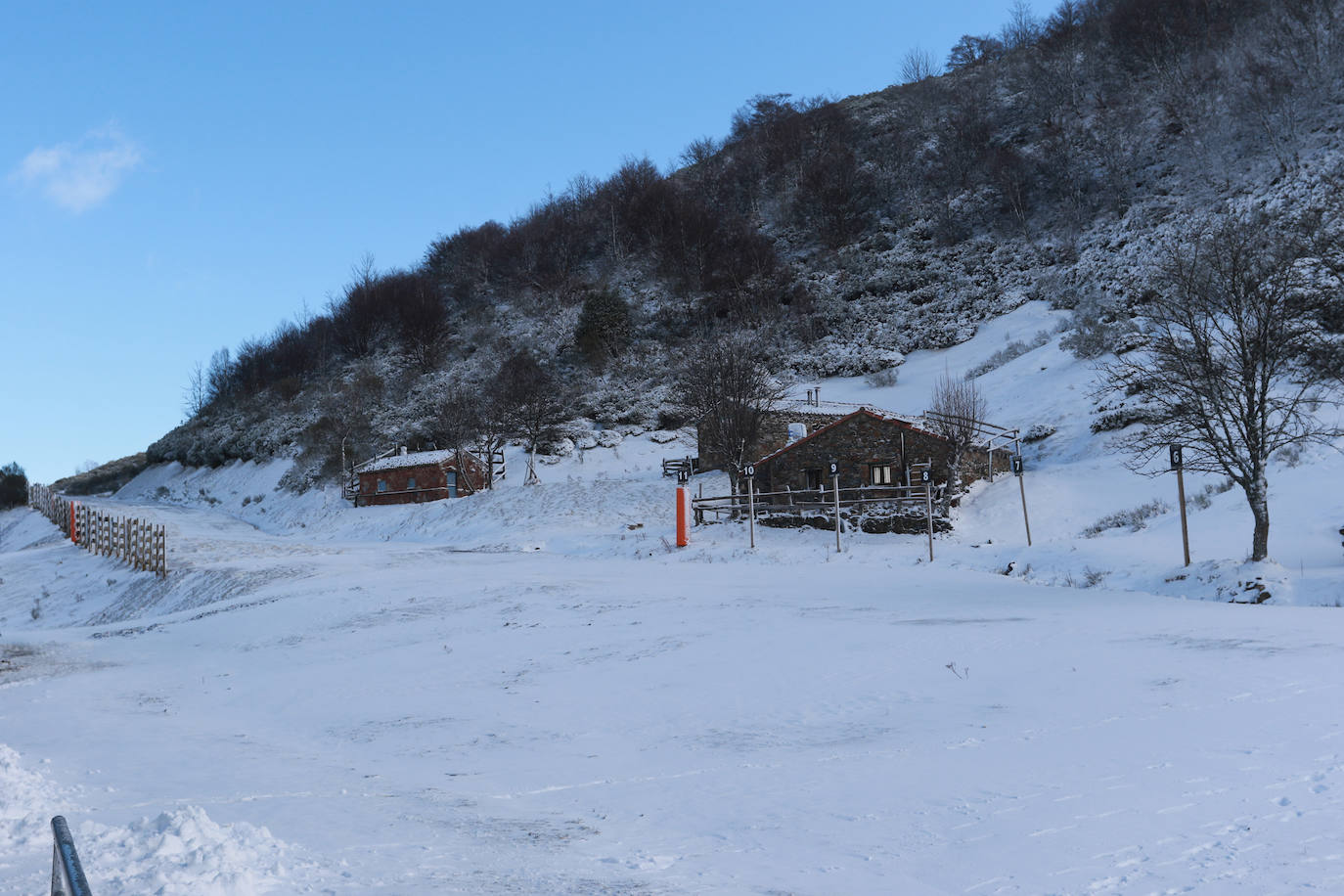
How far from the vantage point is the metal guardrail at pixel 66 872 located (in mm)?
2146

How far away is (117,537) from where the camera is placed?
107 ft

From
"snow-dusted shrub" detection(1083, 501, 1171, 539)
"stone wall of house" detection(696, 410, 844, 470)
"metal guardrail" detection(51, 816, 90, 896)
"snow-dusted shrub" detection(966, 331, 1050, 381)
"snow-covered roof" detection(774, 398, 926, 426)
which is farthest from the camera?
"snow-dusted shrub" detection(966, 331, 1050, 381)

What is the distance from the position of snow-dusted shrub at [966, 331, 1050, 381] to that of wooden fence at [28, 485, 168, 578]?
1643 inches

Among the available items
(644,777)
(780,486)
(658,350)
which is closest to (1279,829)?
(644,777)

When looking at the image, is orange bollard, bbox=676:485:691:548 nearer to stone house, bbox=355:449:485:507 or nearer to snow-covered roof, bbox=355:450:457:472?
stone house, bbox=355:449:485:507

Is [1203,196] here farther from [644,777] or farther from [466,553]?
[644,777]

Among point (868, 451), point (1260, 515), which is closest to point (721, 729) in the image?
point (1260, 515)

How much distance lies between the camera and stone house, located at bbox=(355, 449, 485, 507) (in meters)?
50.3

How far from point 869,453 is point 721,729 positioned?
28772 millimetres

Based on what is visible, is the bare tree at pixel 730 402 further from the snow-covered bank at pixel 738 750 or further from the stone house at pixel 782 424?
the snow-covered bank at pixel 738 750

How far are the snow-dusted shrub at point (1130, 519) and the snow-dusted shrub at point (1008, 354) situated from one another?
26.2 meters

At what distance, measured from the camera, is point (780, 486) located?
37.3 metres

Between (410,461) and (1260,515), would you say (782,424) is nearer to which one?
(410,461)

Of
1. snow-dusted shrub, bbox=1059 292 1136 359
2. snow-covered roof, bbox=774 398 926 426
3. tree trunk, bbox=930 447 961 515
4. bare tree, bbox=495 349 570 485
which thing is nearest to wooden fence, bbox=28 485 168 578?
bare tree, bbox=495 349 570 485
